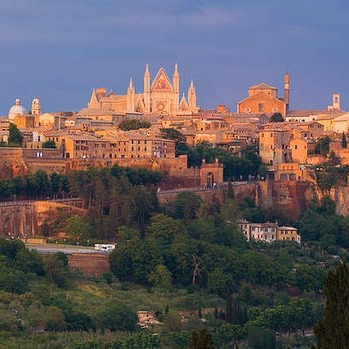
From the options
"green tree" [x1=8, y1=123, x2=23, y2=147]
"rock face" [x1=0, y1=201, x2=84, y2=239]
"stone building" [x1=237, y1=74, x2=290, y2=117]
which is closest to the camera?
"rock face" [x1=0, y1=201, x2=84, y2=239]

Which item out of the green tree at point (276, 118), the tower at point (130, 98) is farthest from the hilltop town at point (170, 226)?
the tower at point (130, 98)

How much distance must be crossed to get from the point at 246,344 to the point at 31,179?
655 inches

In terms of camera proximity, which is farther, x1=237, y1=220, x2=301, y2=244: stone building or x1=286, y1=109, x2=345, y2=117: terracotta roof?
x1=286, y1=109, x2=345, y2=117: terracotta roof

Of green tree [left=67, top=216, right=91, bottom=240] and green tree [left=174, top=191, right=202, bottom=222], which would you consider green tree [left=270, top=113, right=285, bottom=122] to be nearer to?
green tree [left=174, top=191, right=202, bottom=222]

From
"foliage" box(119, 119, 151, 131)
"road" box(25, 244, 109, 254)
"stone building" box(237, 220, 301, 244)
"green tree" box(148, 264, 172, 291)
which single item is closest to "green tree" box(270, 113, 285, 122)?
"foliage" box(119, 119, 151, 131)

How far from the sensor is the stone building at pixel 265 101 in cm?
8556

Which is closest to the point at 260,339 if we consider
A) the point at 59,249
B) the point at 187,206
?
the point at 59,249

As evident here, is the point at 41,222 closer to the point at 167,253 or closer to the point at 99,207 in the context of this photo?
the point at 99,207

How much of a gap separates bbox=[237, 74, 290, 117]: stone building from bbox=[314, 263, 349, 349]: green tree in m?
58.8

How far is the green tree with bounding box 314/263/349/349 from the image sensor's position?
25656 millimetres

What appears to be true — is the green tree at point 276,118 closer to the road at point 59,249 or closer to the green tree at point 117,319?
the road at point 59,249

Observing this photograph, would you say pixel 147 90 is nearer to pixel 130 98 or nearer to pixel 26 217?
pixel 130 98

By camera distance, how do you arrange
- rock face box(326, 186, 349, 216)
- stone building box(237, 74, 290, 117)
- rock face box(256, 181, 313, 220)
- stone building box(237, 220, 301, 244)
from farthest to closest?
stone building box(237, 74, 290, 117) < rock face box(326, 186, 349, 216) < rock face box(256, 181, 313, 220) < stone building box(237, 220, 301, 244)

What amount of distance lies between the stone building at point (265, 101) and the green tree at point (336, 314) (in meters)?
58.8
